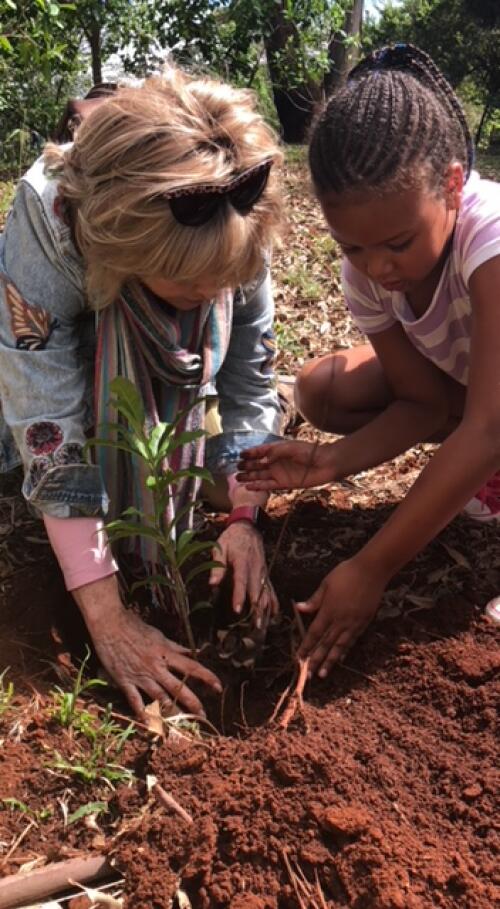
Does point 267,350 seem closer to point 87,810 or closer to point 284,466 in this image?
point 284,466

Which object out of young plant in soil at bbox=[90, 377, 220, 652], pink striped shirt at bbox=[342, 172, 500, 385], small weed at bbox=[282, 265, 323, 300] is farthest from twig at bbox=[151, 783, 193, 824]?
small weed at bbox=[282, 265, 323, 300]

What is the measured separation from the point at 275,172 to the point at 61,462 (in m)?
0.79

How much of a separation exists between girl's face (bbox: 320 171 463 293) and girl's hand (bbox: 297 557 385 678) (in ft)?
2.06

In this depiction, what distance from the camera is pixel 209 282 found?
1800mm

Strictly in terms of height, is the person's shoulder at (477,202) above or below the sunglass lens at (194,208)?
above

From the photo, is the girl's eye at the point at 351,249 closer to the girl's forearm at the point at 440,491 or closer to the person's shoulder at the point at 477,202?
the person's shoulder at the point at 477,202

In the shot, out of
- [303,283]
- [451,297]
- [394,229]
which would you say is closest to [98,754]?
[394,229]

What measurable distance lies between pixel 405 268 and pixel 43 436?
0.88m

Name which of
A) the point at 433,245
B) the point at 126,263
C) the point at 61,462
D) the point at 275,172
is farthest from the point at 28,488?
the point at 433,245

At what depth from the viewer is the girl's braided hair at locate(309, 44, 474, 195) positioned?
1672 mm

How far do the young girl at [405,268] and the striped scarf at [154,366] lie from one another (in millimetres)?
217

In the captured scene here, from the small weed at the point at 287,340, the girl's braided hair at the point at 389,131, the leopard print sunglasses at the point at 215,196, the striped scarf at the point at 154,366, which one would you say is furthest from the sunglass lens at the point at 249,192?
the small weed at the point at 287,340

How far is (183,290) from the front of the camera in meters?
1.84

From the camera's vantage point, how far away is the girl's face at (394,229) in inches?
66.6
